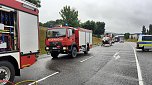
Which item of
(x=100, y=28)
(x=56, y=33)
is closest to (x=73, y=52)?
(x=56, y=33)

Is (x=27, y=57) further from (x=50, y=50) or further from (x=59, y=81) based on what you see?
(x=50, y=50)

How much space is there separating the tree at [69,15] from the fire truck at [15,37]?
4526cm

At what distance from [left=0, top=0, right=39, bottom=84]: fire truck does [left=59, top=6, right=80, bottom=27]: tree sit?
45255 mm

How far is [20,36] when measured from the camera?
7.55 meters

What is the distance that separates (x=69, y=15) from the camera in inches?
2186

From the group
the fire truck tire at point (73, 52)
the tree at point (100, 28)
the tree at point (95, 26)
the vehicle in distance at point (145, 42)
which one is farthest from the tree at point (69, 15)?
the tree at point (100, 28)

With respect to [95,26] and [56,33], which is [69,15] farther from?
[56,33]

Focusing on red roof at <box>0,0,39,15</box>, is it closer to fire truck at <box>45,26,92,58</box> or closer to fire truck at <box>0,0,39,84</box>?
fire truck at <box>0,0,39,84</box>

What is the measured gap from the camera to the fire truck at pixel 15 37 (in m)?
6.79

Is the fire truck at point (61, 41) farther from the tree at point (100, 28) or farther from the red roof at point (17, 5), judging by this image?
the tree at point (100, 28)

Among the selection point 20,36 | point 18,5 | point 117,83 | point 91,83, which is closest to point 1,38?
point 20,36

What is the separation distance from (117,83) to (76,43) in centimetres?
1033

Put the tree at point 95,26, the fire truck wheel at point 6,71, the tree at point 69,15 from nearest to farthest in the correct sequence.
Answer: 1. the fire truck wheel at point 6,71
2. the tree at point 69,15
3. the tree at point 95,26

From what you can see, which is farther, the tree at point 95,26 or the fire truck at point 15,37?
the tree at point 95,26
